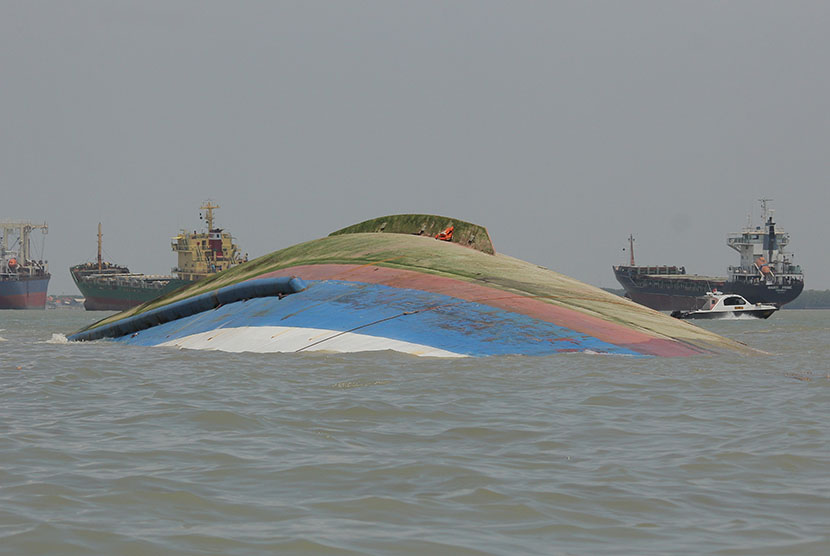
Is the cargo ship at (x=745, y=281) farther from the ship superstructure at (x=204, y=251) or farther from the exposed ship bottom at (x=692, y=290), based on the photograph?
the ship superstructure at (x=204, y=251)

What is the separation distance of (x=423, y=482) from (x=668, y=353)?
11.8m

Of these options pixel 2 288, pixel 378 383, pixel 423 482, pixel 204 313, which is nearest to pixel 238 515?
pixel 423 482

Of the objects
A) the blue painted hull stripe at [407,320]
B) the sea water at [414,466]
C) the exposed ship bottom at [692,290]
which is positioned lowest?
the sea water at [414,466]

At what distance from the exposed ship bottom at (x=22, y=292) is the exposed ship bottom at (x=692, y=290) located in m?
85.9

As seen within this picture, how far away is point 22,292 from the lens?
131 metres

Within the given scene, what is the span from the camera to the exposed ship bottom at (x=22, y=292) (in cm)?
13012

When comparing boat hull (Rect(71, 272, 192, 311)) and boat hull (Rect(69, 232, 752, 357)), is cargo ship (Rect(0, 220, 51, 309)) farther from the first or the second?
boat hull (Rect(69, 232, 752, 357))

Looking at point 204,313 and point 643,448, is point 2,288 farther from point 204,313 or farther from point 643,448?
point 643,448

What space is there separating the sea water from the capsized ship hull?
4609 mm

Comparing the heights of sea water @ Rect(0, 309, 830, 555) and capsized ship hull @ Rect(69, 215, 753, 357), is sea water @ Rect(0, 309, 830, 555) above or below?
below

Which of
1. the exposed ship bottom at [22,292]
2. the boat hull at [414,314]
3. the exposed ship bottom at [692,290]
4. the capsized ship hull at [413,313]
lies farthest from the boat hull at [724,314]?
the exposed ship bottom at [22,292]

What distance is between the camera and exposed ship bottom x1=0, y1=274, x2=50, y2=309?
130 meters

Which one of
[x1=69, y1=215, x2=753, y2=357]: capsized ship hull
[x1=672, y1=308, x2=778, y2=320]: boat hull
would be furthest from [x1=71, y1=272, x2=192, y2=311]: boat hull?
[x1=69, y1=215, x2=753, y2=357]: capsized ship hull

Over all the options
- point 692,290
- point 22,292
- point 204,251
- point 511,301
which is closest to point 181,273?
point 204,251
